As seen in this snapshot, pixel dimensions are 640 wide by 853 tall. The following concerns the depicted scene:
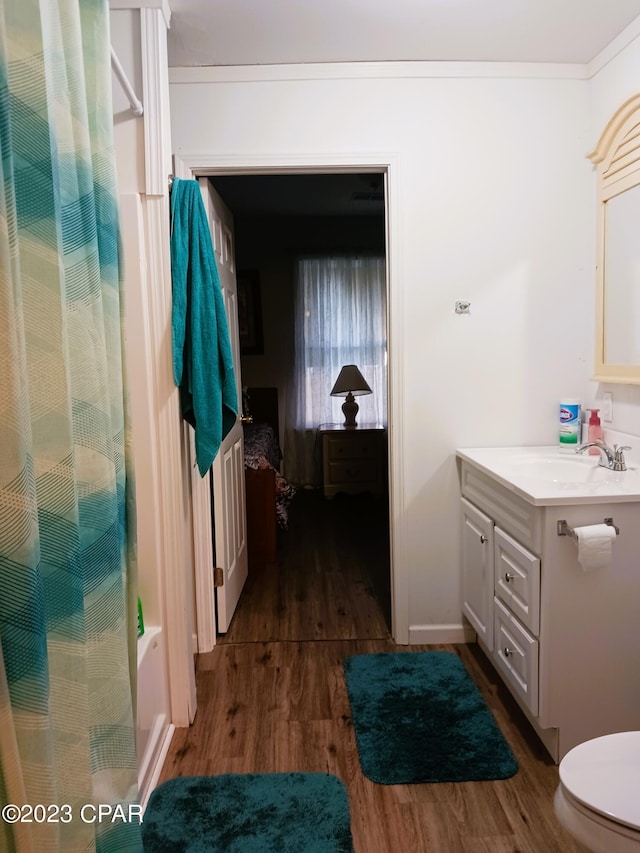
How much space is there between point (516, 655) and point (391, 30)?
2265mm

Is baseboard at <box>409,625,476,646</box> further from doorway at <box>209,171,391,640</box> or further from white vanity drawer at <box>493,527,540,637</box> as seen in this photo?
white vanity drawer at <box>493,527,540,637</box>

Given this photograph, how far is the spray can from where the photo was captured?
2406mm

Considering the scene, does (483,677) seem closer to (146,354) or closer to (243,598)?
(243,598)

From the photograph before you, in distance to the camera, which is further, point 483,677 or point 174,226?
point 483,677

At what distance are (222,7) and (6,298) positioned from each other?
1.77 meters

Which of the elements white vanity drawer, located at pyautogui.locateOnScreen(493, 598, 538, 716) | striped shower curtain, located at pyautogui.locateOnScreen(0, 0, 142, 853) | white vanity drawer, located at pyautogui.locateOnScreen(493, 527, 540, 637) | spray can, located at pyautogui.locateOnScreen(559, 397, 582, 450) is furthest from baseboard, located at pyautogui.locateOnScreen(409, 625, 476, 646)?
striped shower curtain, located at pyautogui.locateOnScreen(0, 0, 142, 853)

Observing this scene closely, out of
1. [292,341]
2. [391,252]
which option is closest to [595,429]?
[391,252]

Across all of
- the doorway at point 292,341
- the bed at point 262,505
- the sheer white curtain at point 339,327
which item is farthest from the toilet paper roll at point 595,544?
the sheer white curtain at point 339,327

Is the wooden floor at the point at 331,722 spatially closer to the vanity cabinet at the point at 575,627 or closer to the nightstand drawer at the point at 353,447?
the vanity cabinet at the point at 575,627

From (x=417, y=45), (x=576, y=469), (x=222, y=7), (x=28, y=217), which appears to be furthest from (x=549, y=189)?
(x=28, y=217)

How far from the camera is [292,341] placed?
5.44 metres

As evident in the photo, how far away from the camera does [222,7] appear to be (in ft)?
6.43

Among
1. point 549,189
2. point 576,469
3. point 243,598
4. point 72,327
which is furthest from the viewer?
point 243,598

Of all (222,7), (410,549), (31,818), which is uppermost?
(222,7)
